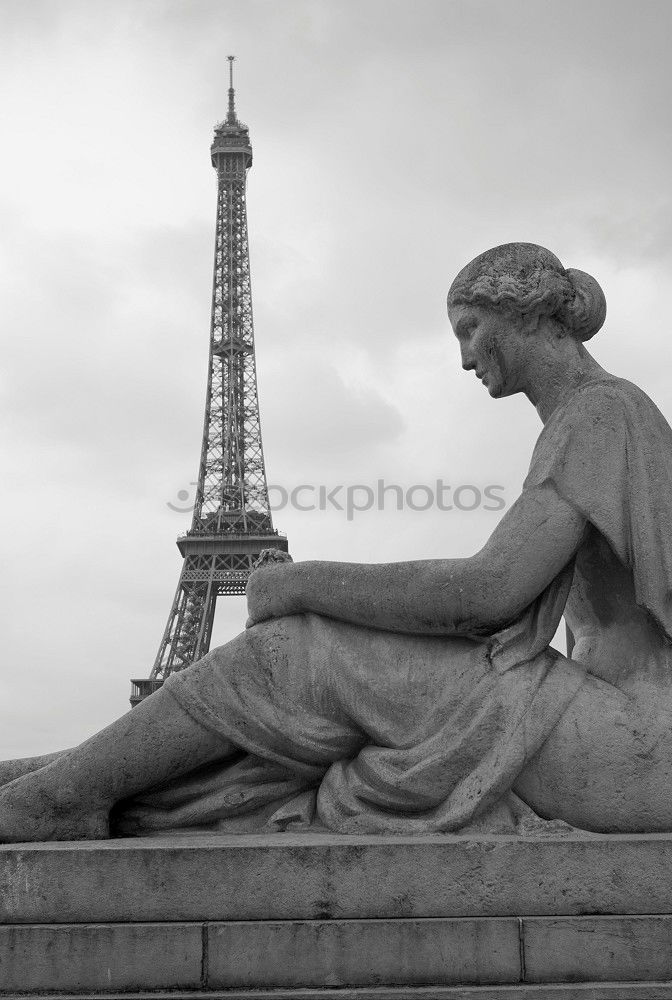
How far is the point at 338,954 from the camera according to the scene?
397 centimetres

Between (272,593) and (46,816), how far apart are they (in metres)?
1.20

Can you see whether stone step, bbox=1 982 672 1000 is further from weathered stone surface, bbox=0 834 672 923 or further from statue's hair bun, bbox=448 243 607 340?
statue's hair bun, bbox=448 243 607 340

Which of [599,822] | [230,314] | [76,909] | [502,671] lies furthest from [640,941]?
[230,314]

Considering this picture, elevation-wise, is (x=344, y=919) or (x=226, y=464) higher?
(x=226, y=464)

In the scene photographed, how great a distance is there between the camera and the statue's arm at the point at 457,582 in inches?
182

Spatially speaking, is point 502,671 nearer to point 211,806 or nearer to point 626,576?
point 626,576

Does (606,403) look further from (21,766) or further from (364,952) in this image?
(21,766)

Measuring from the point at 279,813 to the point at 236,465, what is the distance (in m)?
56.7

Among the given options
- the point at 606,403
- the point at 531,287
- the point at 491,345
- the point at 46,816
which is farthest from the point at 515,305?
the point at 46,816

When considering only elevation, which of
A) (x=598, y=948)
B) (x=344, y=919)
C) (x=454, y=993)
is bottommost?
(x=454, y=993)

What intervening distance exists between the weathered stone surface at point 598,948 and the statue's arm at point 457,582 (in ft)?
3.81

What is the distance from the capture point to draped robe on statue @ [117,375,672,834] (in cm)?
444

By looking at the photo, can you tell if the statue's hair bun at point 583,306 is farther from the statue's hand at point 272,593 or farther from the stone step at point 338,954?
the stone step at point 338,954

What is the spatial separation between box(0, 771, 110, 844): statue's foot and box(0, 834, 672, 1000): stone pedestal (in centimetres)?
38
